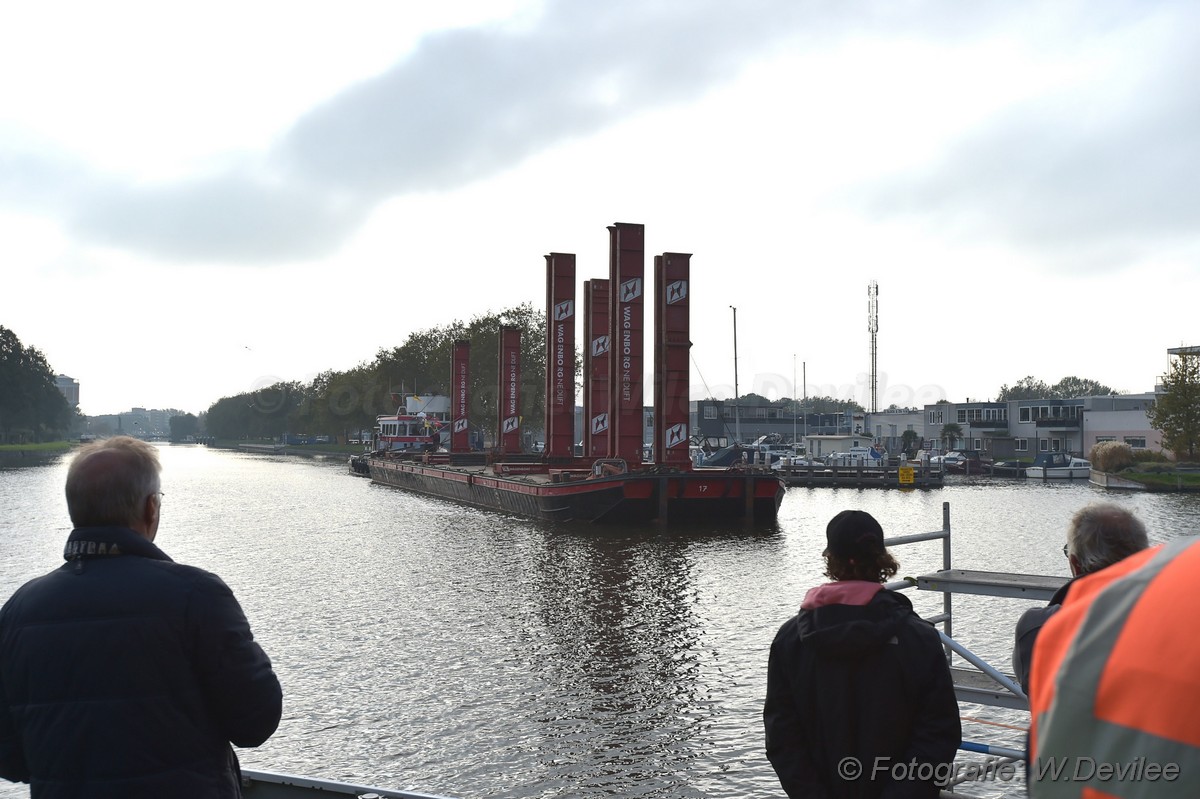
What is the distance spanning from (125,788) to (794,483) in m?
50.4

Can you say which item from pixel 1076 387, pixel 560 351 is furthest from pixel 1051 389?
pixel 560 351

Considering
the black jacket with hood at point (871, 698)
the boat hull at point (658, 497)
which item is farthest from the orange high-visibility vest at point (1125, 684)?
the boat hull at point (658, 497)

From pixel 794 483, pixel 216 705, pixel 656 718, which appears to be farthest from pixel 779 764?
pixel 794 483

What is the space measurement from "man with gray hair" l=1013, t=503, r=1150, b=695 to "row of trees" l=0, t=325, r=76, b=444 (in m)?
115

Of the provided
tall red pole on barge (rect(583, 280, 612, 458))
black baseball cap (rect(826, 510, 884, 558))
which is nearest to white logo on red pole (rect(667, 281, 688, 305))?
tall red pole on barge (rect(583, 280, 612, 458))

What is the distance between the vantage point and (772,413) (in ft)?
352

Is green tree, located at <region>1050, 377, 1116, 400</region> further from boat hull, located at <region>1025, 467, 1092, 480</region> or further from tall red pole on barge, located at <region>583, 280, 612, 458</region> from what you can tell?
tall red pole on barge, located at <region>583, 280, 612, 458</region>

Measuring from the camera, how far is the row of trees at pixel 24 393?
98750 mm

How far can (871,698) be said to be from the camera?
2.90m

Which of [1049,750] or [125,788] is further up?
[1049,750]

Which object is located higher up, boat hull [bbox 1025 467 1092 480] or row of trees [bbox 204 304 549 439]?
row of trees [bbox 204 304 549 439]

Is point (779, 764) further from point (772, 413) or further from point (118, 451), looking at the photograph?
point (772, 413)

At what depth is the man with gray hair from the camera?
3.08m

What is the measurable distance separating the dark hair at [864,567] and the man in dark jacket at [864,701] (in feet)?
0.22
